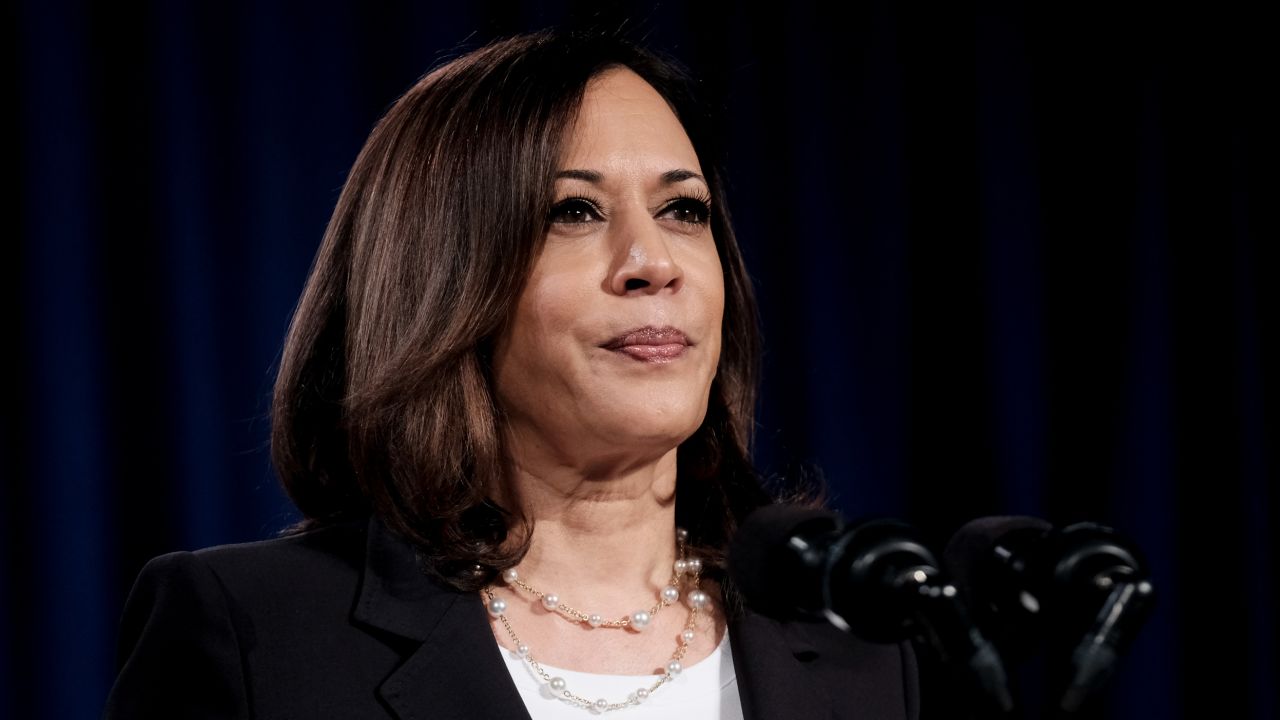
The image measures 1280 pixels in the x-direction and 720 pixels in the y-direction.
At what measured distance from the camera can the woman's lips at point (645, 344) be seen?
1361mm

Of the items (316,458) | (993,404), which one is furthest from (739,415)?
(993,404)

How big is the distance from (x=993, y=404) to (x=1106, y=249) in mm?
374

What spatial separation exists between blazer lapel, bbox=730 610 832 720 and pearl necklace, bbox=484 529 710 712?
0.19 feet

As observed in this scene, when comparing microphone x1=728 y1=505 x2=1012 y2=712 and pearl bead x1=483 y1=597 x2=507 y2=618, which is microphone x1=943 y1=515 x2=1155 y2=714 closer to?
microphone x1=728 y1=505 x2=1012 y2=712

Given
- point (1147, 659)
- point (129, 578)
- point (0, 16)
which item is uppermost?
point (0, 16)

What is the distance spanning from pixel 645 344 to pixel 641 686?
0.36 meters

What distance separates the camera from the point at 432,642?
131 centimetres

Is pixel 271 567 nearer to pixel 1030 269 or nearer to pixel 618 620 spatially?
pixel 618 620

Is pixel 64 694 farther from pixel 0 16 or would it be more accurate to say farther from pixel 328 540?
pixel 0 16

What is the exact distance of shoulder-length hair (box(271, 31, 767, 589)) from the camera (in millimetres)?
1397

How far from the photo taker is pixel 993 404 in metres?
2.50

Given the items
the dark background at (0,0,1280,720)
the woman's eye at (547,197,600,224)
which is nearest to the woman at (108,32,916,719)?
the woman's eye at (547,197,600,224)

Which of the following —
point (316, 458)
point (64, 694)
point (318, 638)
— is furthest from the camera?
point (64, 694)

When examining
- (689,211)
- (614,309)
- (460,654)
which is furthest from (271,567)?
(689,211)
